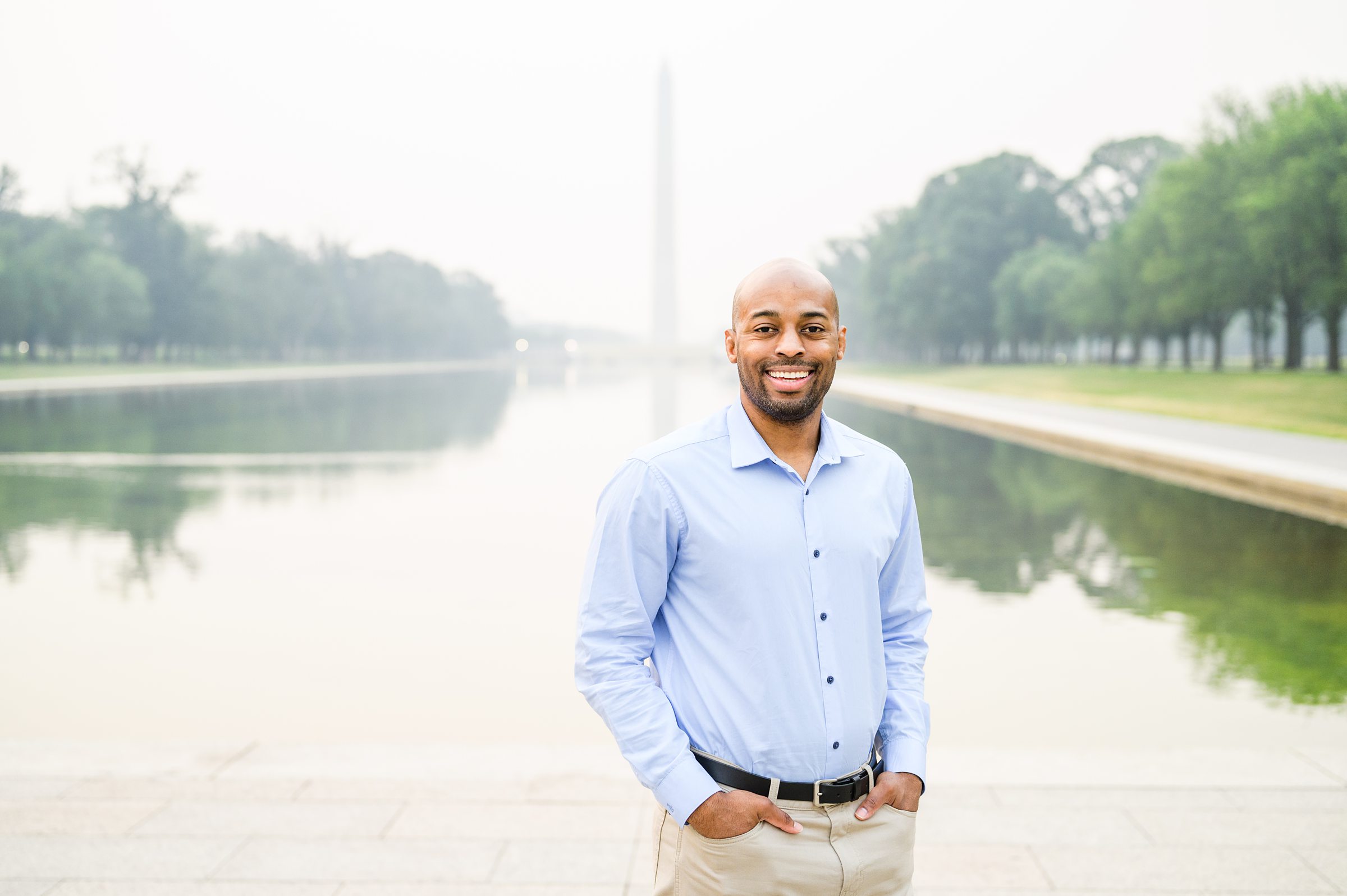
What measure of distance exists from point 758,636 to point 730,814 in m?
0.32

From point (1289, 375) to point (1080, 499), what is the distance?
25.4m

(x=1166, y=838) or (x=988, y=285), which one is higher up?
(x=988, y=285)

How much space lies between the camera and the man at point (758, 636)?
218 cm

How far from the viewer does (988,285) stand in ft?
255

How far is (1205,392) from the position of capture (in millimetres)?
→ 35812

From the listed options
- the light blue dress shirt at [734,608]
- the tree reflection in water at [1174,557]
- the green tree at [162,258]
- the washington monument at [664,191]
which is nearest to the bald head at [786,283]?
the light blue dress shirt at [734,608]

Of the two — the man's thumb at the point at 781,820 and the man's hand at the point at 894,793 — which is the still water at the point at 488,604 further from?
the man's thumb at the point at 781,820

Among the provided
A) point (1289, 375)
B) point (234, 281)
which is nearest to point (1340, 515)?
point (1289, 375)

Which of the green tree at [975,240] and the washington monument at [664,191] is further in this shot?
the washington monument at [664,191]

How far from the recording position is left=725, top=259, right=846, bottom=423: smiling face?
2.24m

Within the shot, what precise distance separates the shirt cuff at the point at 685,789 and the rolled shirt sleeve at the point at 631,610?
1 centimetres

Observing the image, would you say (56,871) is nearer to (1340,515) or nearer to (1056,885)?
(1056,885)

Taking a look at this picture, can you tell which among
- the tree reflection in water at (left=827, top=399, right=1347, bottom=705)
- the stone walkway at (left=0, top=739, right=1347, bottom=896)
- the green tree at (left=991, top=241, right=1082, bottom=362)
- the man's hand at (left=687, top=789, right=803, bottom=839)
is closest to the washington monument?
the green tree at (left=991, top=241, right=1082, bottom=362)

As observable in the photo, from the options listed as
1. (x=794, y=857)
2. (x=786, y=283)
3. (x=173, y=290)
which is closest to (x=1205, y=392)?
(x=786, y=283)
